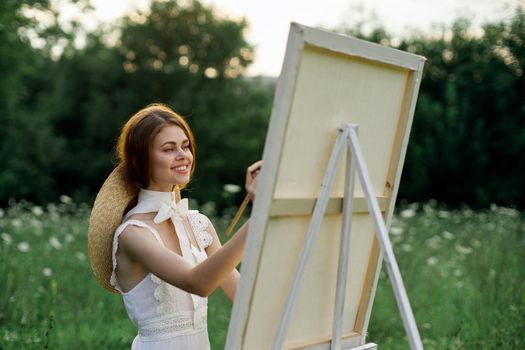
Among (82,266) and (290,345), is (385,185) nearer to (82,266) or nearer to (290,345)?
(290,345)

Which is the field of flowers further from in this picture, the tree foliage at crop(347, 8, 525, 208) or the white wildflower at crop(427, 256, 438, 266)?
the tree foliage at crop(347, 8, 525, 208)

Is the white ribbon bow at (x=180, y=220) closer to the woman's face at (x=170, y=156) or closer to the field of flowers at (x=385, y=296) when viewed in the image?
the woman's face at (x=170, y=156)

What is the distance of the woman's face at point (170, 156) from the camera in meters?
2.15

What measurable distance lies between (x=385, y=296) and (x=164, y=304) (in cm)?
311

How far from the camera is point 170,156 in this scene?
2.14 m

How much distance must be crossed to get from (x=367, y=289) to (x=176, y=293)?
0.62 meters

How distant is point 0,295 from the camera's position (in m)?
4.09

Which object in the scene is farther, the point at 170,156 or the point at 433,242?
the point at 433,242

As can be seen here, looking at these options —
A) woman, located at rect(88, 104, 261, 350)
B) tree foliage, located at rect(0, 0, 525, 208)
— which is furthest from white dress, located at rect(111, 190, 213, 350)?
tree foliage, located at rect(0, 0, 525, 208)

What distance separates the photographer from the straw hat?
7.19 feet

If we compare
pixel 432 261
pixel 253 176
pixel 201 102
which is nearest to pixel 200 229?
pixel 253 176

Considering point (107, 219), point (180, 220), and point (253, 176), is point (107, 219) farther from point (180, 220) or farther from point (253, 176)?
point (253, 176)

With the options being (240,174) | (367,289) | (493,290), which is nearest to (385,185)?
(367,289)

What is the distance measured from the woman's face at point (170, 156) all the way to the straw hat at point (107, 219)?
14 cm
